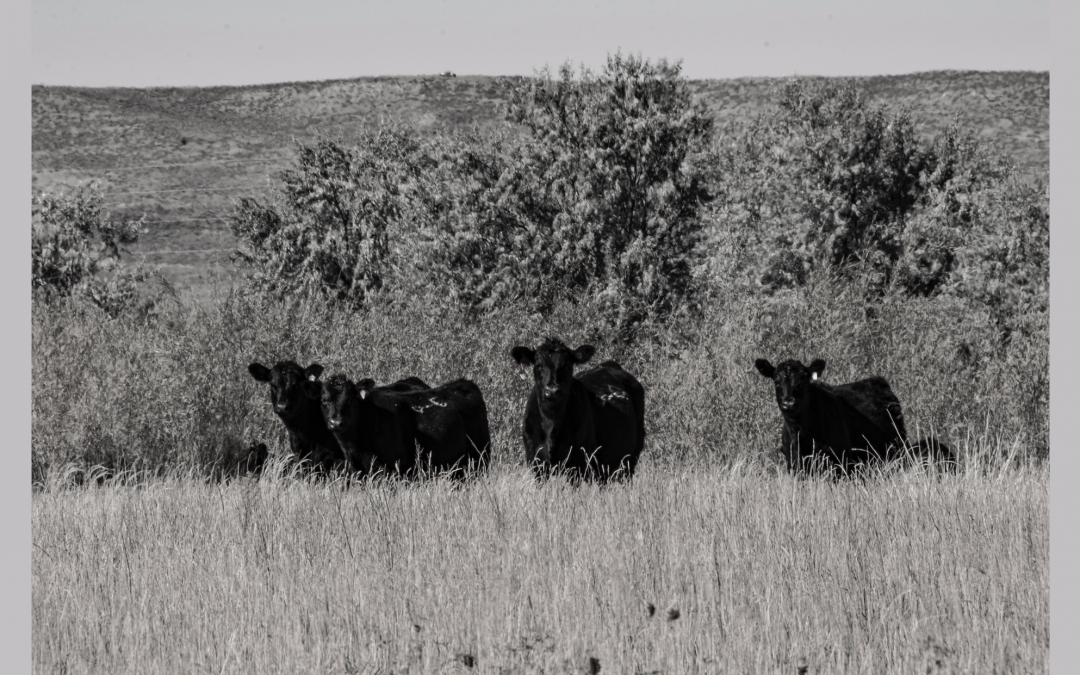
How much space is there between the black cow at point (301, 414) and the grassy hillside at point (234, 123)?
48.6 m

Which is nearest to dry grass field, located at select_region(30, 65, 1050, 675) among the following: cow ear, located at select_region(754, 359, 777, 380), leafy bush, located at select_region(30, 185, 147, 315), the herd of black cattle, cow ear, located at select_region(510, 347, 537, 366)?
the herd of black cattle

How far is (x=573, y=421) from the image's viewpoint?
11.0 meters

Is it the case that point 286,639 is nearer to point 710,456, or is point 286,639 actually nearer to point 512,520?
point 512,520

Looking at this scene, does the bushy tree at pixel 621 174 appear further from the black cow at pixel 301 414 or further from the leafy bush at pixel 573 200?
the black cow at pixel 301 414

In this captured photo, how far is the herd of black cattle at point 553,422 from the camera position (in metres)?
10.9

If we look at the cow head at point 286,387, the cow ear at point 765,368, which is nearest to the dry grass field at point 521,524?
the cow head at point 286,387

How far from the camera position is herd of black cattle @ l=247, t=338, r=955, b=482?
1093 cm

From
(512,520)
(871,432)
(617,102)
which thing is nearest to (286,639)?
(512,520)

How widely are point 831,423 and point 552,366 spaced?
2766 mm

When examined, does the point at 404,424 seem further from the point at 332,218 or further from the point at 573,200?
the point at 332,218

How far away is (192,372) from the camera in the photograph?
14648 mm

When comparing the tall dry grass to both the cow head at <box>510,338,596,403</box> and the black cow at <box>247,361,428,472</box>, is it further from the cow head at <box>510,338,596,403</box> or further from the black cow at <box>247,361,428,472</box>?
the cow head at <box>510,338,596,403</box>

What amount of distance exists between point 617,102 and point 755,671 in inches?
999

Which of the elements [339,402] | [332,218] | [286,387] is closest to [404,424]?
[339,402]
